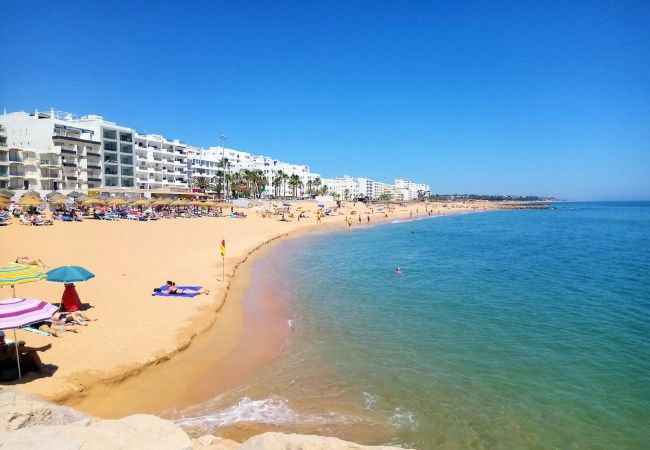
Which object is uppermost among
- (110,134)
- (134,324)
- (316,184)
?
(110,134)

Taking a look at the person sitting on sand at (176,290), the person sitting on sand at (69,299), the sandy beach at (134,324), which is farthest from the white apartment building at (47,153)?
the person sitting on sand at (69,299)

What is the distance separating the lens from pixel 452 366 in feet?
37.4

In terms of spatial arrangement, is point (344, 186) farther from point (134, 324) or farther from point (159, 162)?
point (134, 324)

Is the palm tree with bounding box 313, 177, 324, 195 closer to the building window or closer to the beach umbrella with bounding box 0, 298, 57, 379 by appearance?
the building window

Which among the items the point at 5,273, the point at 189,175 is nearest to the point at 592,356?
the point at 5,273

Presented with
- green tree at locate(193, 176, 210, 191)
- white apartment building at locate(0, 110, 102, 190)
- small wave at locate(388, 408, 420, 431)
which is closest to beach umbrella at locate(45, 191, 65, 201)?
white apartment building at locate(0, 110, 102, 190)

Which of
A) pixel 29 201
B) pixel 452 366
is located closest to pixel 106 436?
pixel 452 366

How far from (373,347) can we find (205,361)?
5355 mm

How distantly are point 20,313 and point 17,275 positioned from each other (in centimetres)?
323

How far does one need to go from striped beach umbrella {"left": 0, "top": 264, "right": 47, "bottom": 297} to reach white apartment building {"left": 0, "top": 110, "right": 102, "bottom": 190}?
49060 mm

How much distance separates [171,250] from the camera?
A: 90.7 feet

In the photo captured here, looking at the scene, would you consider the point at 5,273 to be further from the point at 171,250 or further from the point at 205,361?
the point at 171,250

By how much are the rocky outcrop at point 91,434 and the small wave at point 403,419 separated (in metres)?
2.79

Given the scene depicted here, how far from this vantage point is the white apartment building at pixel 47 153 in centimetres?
5075
